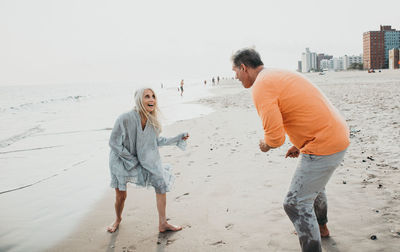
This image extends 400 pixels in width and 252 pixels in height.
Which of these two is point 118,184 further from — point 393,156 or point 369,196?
point 393,156

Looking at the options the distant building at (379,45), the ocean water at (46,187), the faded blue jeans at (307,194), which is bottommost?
the ocean water at (46,187)

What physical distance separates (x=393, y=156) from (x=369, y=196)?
2.04 meters

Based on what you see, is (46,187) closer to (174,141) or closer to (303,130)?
(174,141)

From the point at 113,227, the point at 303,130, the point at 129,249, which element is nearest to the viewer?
the point at 303,130

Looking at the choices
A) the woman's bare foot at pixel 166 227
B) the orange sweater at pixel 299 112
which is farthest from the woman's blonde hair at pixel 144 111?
the orange sweater at pixel 299 112

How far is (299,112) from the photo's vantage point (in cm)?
216

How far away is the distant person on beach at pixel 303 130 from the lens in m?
2.11

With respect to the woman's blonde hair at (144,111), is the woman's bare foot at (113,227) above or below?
below

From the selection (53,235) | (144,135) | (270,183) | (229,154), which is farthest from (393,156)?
(53,235)

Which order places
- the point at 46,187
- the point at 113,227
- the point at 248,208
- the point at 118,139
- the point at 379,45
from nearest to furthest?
the point at 118,139 < the point at 113,227 < the point at 248,208 < the point at 46,187 < the point at 379,45

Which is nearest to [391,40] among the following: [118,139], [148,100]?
[148,100]

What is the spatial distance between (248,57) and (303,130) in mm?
772

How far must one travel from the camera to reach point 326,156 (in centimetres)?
218

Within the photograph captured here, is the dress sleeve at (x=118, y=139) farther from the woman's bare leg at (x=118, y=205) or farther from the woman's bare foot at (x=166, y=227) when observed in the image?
the woman's bare foot at (x=166, y=227)
